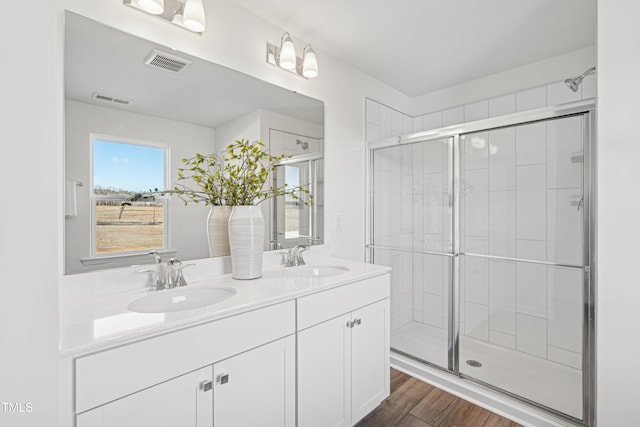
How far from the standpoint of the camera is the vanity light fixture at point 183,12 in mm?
1383

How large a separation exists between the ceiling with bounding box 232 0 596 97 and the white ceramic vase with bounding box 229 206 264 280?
1.18m

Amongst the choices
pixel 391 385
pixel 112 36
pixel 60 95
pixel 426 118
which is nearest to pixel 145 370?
pixel 60 95

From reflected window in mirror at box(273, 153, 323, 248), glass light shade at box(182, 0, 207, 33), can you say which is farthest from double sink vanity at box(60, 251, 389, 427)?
glass light shade at box(182, 0, 207, 33)

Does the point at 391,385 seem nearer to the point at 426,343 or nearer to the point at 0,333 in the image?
the point at 426,343

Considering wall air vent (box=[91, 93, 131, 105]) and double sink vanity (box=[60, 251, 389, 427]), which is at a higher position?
wall air vent (box=[91, 93, 131, 105])

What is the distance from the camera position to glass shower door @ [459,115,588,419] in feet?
5.70

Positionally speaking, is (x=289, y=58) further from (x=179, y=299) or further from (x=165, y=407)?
(x=165, y=407)

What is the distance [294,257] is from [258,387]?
849mm

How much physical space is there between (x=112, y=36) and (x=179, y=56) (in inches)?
10.7

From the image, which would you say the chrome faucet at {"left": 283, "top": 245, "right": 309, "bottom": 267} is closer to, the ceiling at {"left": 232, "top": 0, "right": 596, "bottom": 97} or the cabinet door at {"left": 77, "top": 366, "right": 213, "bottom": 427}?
the cabinet door at {"left": 77, "top": 366, "right": 213, "bottom": 427}

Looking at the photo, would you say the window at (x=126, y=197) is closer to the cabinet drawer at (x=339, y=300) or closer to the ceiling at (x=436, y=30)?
the cabinet drawer at (x=339, y=300)

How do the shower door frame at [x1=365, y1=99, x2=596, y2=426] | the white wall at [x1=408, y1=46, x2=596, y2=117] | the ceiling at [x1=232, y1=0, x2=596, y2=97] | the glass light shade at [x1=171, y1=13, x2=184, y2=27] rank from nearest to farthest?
the glass light shade at [x1=171, y1=13, x2=184, y2=27] → the shower door frame at [x1=365, y1=99, x2=596, y2=426] → the ceiling at [x1=232, y1=0, x2=596, y2=97] → the white wall at [x1=408, y1=46, x2=596, y2=117]

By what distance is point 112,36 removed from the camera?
51.5 inches
